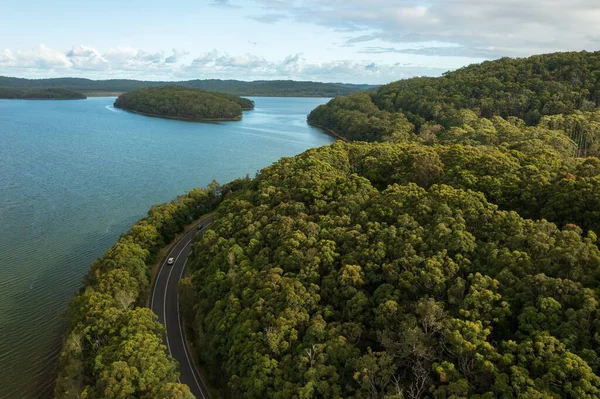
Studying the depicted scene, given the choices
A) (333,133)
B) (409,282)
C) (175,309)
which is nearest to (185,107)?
(333,133)

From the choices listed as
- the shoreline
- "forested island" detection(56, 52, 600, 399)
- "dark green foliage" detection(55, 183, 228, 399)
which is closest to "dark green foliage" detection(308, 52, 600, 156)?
the shoreline

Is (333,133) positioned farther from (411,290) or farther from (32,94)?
(32,94)

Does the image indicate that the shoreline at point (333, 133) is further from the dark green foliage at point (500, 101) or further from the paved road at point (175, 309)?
the paved road at point (175, 309)

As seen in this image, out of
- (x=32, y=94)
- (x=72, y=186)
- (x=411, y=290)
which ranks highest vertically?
(x=32, y=94)

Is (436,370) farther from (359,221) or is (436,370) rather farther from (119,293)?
(119,293)

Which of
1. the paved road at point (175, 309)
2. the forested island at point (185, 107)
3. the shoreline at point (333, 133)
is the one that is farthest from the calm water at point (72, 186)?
the forested island at point (185, 107)
